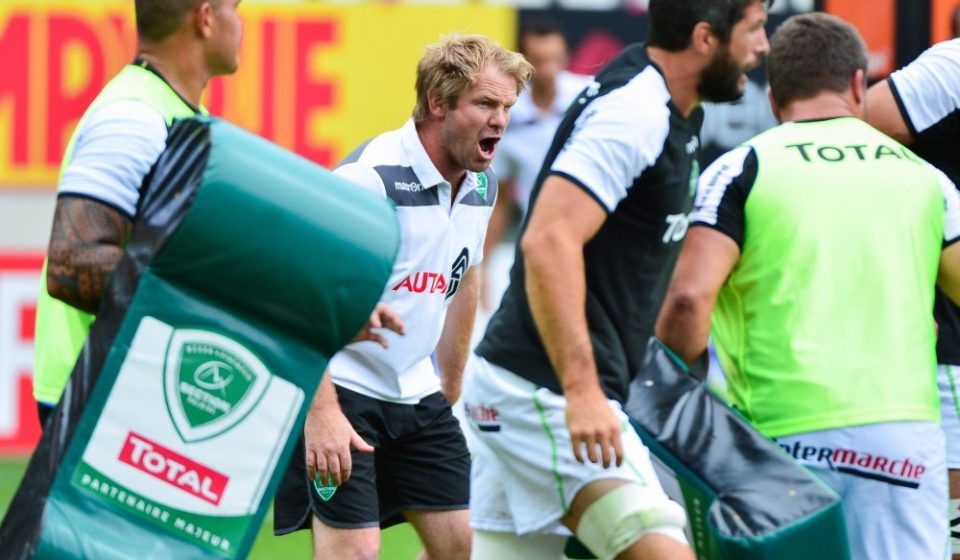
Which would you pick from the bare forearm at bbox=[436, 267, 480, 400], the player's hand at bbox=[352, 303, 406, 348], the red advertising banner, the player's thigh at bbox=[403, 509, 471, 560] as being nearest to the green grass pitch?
the red advertising banner

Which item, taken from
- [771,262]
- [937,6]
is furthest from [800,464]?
[937,6]

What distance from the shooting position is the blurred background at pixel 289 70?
9523mm

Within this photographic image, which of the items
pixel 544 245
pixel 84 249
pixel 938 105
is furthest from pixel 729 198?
pixel 84 249

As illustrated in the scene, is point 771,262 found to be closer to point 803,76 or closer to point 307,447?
point 803,76

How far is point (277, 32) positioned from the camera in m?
9.75

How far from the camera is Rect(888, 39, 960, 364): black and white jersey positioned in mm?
4840

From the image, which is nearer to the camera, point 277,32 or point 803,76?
point 803,76

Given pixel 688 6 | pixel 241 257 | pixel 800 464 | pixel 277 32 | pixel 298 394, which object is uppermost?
pixel 688 6

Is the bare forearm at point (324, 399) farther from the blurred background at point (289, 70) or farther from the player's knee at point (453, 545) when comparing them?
the blurred background at point (289, 70)

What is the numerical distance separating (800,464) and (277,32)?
626cm

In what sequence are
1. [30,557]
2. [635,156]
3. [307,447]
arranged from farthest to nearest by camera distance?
[307,447], [635,156], [30,557]

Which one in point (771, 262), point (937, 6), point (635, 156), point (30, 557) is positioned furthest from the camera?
point (937, 6)

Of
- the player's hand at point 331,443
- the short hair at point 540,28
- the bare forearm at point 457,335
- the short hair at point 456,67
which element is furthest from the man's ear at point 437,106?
the short hair at point 540,28

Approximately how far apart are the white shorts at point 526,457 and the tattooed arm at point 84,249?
37.2 inches
